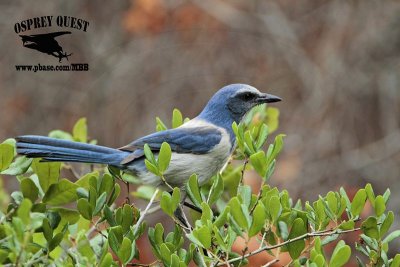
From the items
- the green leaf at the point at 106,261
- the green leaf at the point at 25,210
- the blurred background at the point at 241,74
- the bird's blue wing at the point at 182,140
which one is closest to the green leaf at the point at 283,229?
the green leaf at the point at 106,261

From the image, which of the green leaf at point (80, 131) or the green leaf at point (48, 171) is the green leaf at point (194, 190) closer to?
the green leaf at point (48, 171)

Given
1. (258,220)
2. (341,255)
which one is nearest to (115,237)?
(258,220)

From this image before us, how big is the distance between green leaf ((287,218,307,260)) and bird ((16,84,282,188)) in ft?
2.73

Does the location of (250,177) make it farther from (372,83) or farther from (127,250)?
(127,250)

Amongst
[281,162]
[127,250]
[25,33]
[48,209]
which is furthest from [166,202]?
[25,33]

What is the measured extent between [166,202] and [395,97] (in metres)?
5.67

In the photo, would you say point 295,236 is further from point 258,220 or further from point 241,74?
point 241,74

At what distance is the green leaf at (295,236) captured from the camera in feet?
6.70

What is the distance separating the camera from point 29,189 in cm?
208

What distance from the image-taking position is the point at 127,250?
192 cm

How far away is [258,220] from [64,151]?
96 centimetres

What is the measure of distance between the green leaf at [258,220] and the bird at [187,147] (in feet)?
2.58

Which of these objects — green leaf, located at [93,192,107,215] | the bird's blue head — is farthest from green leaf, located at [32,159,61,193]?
the bird's blue head

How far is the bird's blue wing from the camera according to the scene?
2.84m
